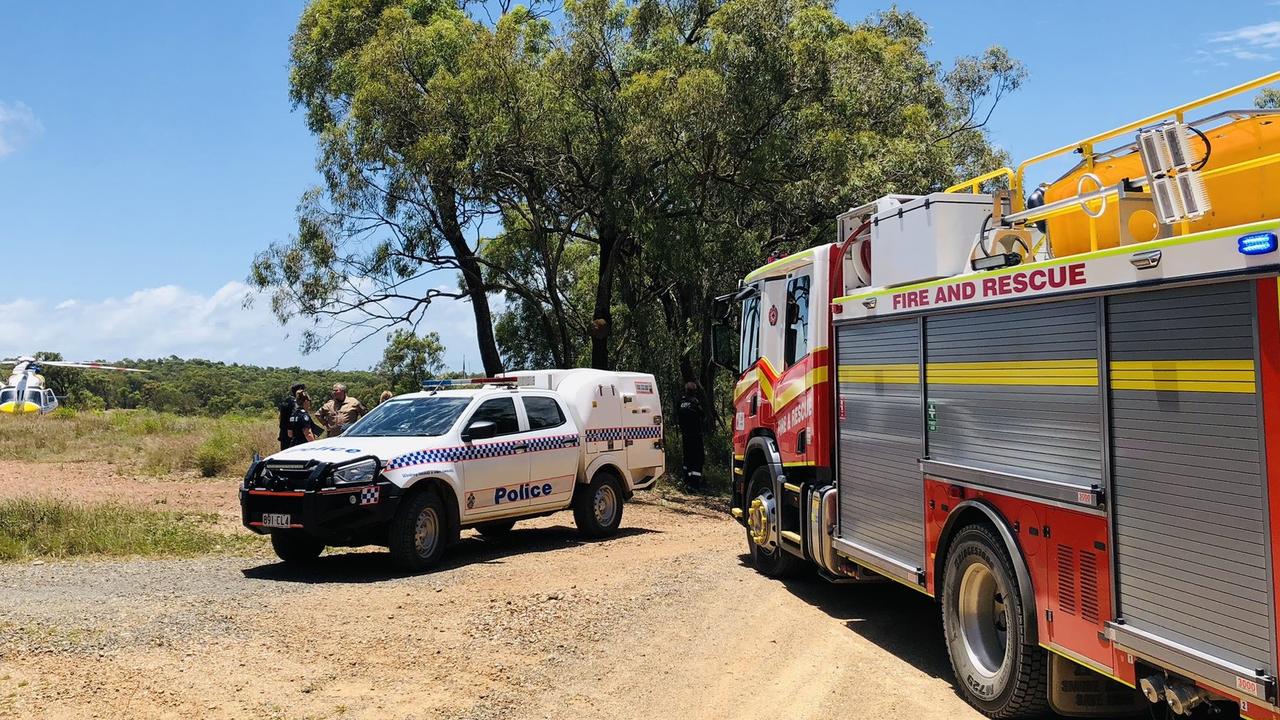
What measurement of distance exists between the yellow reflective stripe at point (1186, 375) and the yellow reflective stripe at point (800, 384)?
375cm

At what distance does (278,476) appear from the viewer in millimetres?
10461

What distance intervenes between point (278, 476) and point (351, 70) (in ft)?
41.9

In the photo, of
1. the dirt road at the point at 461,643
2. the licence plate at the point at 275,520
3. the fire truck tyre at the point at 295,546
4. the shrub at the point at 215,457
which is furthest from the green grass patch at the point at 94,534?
the shrub at the point at 215,457

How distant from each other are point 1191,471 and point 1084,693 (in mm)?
1696

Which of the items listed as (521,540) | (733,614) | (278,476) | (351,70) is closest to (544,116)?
(351,70)

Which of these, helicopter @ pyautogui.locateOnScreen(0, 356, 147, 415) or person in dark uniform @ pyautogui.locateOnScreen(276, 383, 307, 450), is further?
helicopter @ pyautogui.locateOnScreen(0, 356, 147, 415)

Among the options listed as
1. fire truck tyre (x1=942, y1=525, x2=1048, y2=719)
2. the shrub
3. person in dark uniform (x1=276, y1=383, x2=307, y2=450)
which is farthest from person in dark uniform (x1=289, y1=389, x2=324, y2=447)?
fire truck tyre (x1=942, y1=525, x2=1048, y2=719)

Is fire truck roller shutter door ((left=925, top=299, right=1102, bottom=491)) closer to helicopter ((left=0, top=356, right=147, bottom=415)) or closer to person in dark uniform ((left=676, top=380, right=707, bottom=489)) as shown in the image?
person in dark uniform ((left=676, top=380, right=707, bottom=489))

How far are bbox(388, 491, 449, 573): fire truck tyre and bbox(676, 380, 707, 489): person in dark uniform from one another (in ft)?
27.7

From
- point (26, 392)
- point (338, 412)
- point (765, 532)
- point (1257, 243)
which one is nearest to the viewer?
point (1257, 243)

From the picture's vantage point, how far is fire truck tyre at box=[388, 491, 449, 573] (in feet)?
34.3

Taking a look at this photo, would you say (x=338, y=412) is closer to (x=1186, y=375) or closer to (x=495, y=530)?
(x=495, y=530)

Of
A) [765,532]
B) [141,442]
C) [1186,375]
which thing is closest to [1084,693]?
[1186,375]

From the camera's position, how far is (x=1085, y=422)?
521cm
